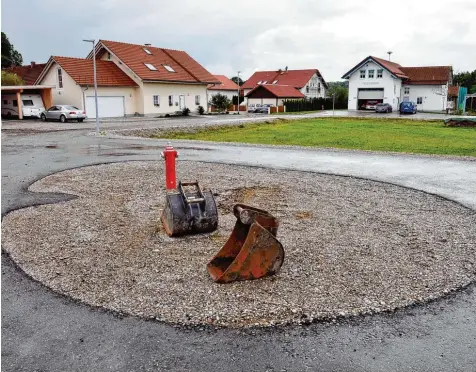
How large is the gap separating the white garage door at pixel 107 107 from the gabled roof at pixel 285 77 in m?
38.7

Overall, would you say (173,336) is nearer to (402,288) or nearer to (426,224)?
(402,288)

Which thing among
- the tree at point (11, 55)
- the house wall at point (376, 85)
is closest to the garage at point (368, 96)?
the house wall at point (376, 85)

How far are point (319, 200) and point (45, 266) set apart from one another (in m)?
5.12

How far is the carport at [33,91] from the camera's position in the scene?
36.0 m

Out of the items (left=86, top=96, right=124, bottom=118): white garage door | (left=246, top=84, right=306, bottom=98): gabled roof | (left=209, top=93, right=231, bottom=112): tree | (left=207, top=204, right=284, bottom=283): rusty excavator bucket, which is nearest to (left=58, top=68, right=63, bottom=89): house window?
(left=86, top=96, right=124, bottom=118): white garage door

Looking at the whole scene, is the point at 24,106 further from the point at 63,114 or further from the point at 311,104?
the point at 311,104

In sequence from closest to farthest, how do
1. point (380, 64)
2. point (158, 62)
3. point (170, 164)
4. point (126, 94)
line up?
1. point (170, 164)
2. point (126, 94)
3. point (158, 62)
4. point (380, 64)

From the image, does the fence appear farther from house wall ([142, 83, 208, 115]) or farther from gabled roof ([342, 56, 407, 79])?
house wall ([142, 83, 208, 115])

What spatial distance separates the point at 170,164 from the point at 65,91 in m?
35.0

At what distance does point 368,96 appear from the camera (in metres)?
63.6

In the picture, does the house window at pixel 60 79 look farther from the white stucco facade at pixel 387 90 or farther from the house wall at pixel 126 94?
the white stucco facade at pixel 387 90

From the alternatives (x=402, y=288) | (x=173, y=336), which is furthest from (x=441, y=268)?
(x=173, y=336)

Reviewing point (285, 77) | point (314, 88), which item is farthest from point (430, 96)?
point (285, 77)

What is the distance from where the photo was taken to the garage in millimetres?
62469
